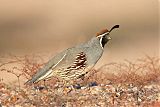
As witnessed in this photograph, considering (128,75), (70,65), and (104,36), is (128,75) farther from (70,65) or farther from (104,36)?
(70,65)

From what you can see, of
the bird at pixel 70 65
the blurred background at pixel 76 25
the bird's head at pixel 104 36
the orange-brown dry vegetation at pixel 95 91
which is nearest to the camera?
the orange-brown dry vegetation at pixel 95 91

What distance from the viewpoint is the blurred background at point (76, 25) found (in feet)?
53.1

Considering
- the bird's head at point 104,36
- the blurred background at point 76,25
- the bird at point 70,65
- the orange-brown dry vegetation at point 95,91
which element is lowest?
the orange-brown dry vegetation at point 95,91

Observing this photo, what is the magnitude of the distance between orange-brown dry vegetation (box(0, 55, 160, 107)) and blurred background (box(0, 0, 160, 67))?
4068 millimetres

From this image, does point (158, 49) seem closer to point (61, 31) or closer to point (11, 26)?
point (61, 31)

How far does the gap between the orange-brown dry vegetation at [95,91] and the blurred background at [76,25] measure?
4.07m

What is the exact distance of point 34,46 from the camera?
53.9 feet

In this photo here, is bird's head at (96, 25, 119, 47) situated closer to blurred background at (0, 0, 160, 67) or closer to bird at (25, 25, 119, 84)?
bird at (25, 25, 119, 84)

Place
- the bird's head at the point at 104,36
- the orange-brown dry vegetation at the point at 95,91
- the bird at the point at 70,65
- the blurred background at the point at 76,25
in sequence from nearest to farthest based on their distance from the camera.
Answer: the orange-brown dry vegetation at the point at 95,91 < the bird at the point at 70,65 < the bird's head at the point at 104,36 < the blurred background at the point at 76,25

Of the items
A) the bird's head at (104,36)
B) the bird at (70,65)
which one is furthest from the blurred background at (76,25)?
the bird at (70,65)

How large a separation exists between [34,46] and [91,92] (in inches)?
288

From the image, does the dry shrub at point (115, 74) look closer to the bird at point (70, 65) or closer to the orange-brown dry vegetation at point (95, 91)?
the orange-brown dry vegetation at point (95, 91)

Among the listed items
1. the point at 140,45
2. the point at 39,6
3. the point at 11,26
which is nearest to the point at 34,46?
the point at 140,45

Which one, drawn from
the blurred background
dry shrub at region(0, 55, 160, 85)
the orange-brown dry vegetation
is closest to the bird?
the orange-brown dry vegetation
